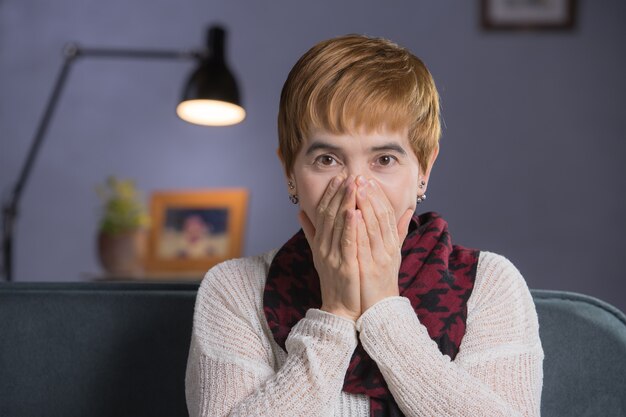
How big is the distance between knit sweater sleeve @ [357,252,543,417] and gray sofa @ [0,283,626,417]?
198mm

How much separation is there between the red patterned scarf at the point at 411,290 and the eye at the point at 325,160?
15 cm

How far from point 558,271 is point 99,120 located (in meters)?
2.19

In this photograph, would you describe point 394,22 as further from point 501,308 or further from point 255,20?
point 501,308

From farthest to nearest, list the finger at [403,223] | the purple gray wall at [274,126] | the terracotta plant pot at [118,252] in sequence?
1. the purple gray wall at [274,126]
2. the terracotta plant pot at [118,252]
3. the finger at [403,223]

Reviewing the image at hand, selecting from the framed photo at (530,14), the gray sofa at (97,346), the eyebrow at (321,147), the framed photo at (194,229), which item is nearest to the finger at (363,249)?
the eyebrow at (321,147)

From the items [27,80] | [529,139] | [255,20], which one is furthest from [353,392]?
[27,80]

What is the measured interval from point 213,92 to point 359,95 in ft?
4.19

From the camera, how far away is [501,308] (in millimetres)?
851

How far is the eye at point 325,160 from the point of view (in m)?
0.84

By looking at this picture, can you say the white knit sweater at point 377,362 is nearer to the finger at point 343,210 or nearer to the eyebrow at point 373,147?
the finger at point 343,210

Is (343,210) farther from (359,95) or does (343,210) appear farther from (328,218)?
(359,95)

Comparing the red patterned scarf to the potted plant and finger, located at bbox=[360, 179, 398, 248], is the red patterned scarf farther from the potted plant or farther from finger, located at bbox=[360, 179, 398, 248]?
the potted plant

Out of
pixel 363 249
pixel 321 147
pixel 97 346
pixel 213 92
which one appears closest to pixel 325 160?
pixel 321 147

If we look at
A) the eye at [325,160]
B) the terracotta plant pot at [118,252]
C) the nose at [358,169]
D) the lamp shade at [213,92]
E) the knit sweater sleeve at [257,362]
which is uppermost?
the lamp shade at [213,92]
